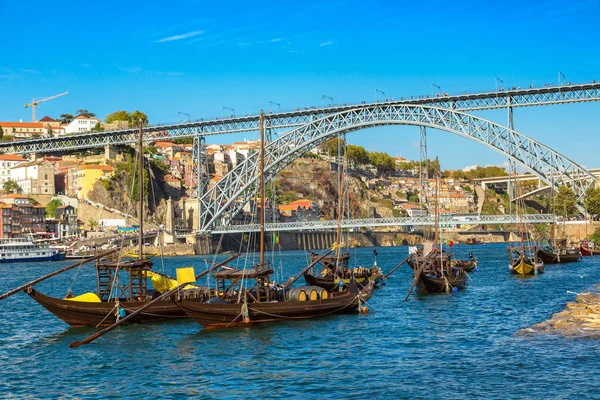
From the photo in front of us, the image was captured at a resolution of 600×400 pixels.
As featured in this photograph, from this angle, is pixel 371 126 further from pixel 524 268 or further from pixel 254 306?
pixel 254 306

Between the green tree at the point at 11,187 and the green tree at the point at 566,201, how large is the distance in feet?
257

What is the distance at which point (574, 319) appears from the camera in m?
27.7

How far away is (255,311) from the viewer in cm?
2894

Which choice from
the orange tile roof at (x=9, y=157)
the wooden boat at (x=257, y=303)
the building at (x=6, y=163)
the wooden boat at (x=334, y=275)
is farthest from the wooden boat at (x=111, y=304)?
the orange tile roof at (x=9, y=157)

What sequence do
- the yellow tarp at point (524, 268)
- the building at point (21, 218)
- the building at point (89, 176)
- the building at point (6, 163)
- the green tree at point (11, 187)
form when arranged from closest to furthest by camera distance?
1. the yellow tarp at point (524, 268)
2. the building at point (21, 218)
3. the building at point (89, 176)
4. the green tree at point (11, 187)
5. the building at point (6, 163)

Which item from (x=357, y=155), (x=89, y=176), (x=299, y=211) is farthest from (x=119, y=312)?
(x=357, y=155)

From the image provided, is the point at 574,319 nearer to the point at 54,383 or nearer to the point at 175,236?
the point at 54,383

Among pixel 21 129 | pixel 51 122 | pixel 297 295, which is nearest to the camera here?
pixel 297 295

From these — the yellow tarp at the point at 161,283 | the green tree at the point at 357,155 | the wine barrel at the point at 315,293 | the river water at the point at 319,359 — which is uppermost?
the green tree at the point at 357,155

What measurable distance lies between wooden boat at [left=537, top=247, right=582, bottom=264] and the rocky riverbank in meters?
38.3

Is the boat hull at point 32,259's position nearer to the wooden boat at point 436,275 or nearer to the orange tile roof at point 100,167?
the orange tile roof at point 100,167

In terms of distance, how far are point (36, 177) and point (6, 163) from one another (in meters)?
12.1

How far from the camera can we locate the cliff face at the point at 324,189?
6068 inches

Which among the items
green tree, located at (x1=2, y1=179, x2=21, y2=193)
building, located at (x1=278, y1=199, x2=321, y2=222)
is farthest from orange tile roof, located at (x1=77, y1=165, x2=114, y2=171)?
building, located at (x1=278, y1=199, x2=321, y2=222)
